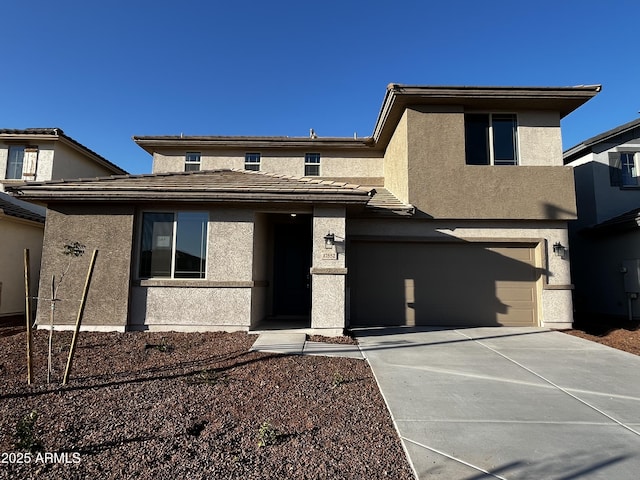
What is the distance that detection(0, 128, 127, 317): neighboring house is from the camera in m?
11.7

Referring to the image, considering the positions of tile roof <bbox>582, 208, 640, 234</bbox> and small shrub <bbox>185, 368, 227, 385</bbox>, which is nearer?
small shrub <bbox>185, 368, 227, 385</bbox>

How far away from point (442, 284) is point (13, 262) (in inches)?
511

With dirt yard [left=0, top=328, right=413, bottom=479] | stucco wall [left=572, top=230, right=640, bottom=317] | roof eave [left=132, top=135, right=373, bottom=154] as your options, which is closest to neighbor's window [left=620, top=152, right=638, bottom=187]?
stucco wall [left=572, top=230, right=640, bottom=317]

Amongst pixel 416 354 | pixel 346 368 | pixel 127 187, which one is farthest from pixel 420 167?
pixel 127 187

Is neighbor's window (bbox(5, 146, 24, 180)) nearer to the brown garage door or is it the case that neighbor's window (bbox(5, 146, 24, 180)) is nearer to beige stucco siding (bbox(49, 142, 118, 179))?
beige stucco siding (bbox(49, 142, 118, 179))

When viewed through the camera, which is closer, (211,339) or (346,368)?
(346,368)

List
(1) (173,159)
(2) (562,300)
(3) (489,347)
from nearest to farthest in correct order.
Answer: (3) (489,347) < (2) (562,300) < (1) (173,159)

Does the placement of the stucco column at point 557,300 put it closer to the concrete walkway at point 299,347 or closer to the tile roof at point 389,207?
the tile roof at point 389,207

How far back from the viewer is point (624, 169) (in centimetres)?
1306

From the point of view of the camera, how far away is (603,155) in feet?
42.8

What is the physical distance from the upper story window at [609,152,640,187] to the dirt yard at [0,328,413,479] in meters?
12.3

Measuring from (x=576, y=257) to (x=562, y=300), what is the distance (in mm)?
4674

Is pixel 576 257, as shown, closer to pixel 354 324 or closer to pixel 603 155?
pixel 603 155

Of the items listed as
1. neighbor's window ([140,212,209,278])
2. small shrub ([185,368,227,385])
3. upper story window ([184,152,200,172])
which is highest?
upper story window ([184,152,200,172])
